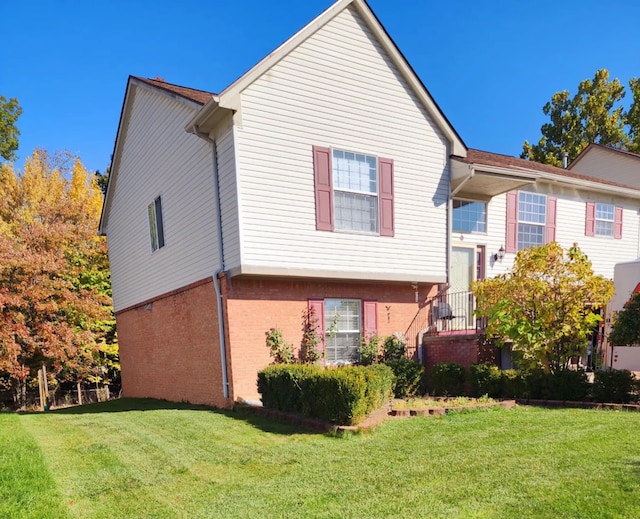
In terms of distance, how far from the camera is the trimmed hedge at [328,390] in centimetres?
581

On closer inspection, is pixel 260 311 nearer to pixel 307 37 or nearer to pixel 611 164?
pixel 307 37

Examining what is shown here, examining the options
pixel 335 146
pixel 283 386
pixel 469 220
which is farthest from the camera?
pixel 469 220

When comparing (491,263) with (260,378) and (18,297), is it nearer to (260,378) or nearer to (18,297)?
(260,378)

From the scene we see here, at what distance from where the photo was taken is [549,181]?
12445mm

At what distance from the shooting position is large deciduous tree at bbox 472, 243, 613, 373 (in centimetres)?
767

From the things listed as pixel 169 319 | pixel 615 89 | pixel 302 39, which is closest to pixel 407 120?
pixel 302 39

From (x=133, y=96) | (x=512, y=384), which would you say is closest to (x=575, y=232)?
(x=512, y=384)

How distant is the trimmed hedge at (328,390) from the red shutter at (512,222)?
7027 millimetres

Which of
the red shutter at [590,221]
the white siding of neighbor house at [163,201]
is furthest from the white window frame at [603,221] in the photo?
the white siding of neighbor house at [163,201]

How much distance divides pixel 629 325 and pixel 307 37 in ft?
27.9

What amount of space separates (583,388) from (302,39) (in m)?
8.83

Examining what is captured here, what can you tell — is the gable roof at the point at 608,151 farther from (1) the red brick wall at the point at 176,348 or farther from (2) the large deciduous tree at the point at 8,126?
(2) the large deciduous tree at the point at 8,126

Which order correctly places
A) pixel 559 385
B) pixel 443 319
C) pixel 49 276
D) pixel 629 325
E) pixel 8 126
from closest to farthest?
pixel 629 325 < pixel 559 385 < pixel 443 319 < pixel 49 276 < pixel 8 126

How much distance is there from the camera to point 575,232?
13.1 meters
